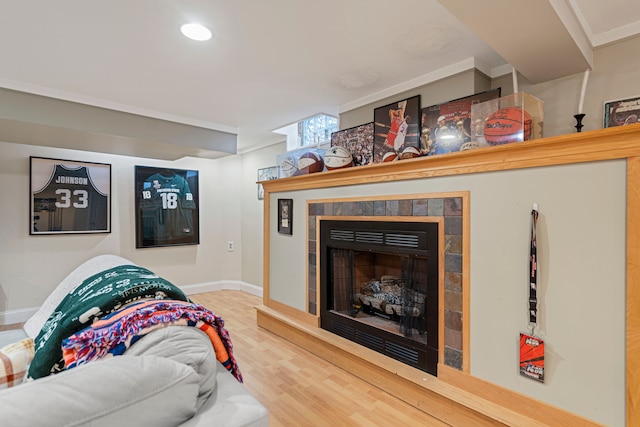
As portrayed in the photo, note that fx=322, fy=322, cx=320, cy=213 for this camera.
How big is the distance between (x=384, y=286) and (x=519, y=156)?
1458 mm

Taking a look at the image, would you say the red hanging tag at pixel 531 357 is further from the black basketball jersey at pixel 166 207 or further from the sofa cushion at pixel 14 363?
the black basketball jersey at pixel 166 207

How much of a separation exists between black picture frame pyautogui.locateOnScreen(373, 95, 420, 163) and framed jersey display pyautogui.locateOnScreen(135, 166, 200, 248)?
3.21 metres

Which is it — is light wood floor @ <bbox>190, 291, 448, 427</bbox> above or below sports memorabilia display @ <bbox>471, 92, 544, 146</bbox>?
below

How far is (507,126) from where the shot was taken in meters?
1.82

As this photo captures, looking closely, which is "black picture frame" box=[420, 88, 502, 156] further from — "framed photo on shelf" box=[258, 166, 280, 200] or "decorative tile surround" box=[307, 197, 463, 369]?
"framed photo on shelf" box=[258, 166, 280, 200]

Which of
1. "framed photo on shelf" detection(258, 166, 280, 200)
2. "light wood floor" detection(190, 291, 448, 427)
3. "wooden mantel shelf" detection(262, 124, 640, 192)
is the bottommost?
"light wood floor" detection(190, 291, 448, 427)

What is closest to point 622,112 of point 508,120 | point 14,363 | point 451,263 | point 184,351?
point 508,120

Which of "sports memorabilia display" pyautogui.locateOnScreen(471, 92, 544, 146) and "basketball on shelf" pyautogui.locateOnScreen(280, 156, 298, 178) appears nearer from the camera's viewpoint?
"sports memorabilia display" pyautogui.locateOnScreen(471, 92, 544, 146)

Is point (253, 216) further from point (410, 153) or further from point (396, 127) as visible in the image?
point (410, 153)

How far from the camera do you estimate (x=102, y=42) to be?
202 cm

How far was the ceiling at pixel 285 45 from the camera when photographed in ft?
5.41

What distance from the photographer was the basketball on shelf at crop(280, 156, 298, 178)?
3321 millimetres

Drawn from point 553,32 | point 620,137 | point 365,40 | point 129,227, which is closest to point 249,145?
point 129,227

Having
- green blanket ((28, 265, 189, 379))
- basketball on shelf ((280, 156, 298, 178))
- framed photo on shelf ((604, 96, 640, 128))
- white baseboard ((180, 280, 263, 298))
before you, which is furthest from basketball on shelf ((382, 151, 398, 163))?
white baseboard ((180, 280, 263, 298))
